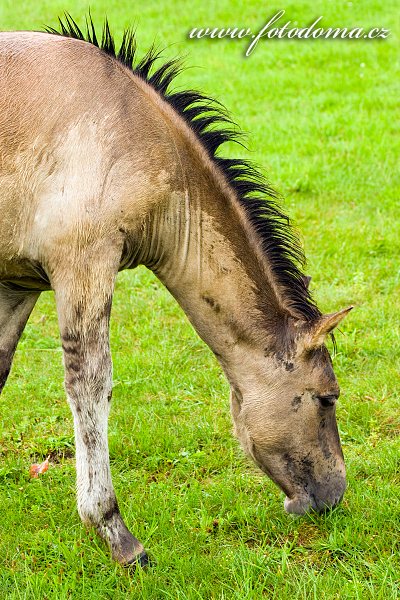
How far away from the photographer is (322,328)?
4312 millimetres

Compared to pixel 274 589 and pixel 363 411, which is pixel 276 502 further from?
pixel 363 411

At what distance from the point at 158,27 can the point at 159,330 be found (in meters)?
8.90

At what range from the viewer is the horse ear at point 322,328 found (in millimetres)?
4238

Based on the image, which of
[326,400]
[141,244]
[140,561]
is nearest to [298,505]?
[326,400]

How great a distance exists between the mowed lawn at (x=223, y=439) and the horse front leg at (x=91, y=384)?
0.69 ft

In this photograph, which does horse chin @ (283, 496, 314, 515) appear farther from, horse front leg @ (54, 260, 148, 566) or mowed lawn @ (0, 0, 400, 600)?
horse front leg @ (54, 260, 148, 566)

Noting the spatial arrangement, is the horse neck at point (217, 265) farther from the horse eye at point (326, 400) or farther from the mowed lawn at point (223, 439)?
the mowed lawn at point (223, 439)

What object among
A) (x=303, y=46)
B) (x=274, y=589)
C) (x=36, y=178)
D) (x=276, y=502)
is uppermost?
(x=303, y=46)

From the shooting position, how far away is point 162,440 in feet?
18.9

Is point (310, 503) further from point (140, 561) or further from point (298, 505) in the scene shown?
point (140, 561)

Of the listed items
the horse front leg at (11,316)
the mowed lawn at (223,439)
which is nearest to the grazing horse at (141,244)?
the horse front leg at (11,316)

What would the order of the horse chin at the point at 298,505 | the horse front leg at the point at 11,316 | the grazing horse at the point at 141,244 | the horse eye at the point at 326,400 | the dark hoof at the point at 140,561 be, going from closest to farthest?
the grazing horse at the point at 141,244 → the dark hoof at the point at 140,561 → the horse eye at the point at 326,400 → the horse chin at the point at 298,505 → the horse front leg at the point at 11,316

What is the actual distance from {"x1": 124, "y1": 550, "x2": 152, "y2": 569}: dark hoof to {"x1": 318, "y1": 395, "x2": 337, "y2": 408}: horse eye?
3.83ft

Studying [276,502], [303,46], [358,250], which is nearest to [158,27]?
[303,46]
